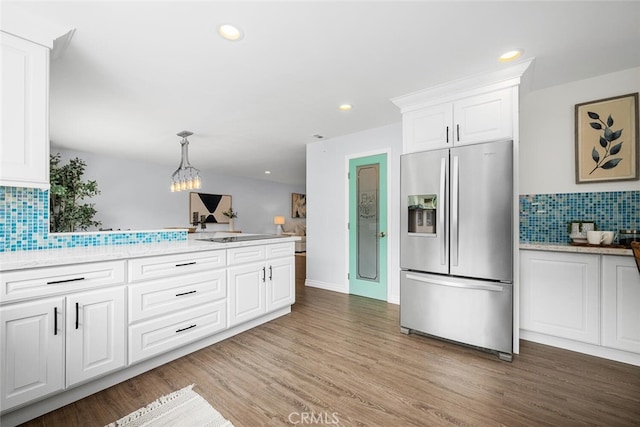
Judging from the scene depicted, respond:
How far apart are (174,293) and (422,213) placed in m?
2.27

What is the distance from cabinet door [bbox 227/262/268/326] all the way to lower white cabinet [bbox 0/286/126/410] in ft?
2.93

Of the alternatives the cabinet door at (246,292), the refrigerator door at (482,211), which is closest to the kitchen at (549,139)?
the refrigerator door at (482,211)

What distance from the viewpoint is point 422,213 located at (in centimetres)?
262

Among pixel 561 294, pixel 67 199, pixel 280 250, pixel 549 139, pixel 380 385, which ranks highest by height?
pixel 549 139

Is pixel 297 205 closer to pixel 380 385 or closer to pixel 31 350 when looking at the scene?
pixel 380 385

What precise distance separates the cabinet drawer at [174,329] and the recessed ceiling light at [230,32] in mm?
2098

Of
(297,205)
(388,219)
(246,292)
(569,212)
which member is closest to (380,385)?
(246,292)

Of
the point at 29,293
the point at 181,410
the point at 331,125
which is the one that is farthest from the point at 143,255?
the point at 331,125

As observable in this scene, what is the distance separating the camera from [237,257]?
267cm

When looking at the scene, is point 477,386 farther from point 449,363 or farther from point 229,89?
point 229,89

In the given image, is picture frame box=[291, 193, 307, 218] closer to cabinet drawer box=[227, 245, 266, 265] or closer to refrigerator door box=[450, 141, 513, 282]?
cabinet drawer box=[227, 245, 266, 265]

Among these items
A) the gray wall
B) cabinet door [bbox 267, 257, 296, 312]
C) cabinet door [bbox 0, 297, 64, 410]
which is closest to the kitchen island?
cabinet door [bbox 0, 297, 64, 410]

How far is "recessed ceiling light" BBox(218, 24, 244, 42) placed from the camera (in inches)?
70.9

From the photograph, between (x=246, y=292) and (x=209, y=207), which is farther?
(x=209, y=207)
